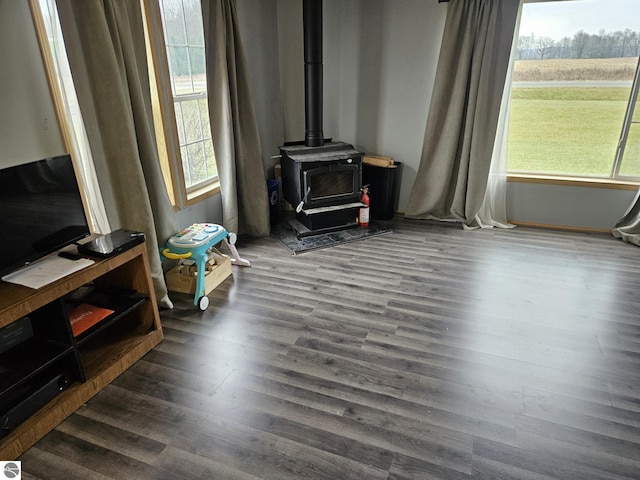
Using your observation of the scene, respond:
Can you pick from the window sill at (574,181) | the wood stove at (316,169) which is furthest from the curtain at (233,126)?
the window sill at (574,181)

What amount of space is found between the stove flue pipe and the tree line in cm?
190

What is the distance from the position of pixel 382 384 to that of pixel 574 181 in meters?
3.06

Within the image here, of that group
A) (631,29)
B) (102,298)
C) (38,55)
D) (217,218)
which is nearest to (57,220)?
(102,298)

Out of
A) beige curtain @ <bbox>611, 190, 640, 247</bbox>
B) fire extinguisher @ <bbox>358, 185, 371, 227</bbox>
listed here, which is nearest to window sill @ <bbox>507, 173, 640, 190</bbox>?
beige curtain @ <bbox>611, 190, 640, 247</bbox>

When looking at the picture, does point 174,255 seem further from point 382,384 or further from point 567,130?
point 567,130

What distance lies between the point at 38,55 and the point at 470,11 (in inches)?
133

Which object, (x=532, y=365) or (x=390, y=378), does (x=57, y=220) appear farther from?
(x=532, y=365)

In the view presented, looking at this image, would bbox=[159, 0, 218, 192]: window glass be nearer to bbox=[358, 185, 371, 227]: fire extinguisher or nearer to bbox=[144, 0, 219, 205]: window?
bbox=[144, 0, 219, 205]: window

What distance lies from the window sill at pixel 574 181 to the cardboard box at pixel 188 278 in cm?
303

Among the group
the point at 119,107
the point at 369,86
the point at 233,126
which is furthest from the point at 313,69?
the point at 119,107

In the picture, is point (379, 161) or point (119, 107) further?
point (379, 161)

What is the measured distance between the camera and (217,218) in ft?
12.1

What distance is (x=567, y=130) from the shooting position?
4215mm

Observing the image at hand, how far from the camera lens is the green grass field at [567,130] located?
372 centimetres
